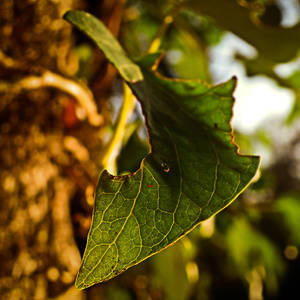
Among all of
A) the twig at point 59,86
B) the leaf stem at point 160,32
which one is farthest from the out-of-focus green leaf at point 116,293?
the leaf stem at point 160,32

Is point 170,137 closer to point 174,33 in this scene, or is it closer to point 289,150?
point 174,33

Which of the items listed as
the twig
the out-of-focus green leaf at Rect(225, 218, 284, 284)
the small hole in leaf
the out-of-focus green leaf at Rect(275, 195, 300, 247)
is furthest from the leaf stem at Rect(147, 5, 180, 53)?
the out-of-focus green leaf at Rect(275, 195, 300, 247)

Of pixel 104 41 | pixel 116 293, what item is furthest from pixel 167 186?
pixel 116 293

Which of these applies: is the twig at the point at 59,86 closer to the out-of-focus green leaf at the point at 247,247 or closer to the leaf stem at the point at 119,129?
the leaf stem at the point at 119,129

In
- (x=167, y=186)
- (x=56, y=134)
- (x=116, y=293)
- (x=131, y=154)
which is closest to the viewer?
(x=167, y=186)

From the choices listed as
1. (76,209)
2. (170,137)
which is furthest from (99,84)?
(170,137)

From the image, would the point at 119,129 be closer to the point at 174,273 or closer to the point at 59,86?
the point at 59,86
